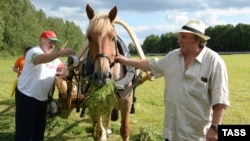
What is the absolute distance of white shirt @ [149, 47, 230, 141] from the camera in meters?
3.69

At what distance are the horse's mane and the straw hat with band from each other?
4.36 feet

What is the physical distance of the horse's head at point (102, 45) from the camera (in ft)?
15.1

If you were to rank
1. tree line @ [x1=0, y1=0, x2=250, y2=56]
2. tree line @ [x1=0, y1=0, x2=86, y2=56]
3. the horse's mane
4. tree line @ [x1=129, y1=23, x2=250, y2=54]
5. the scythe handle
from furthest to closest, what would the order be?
tree line @ [x1=129, y1=23, x2=250, y2=54]
tree line @ [x1=0, y1=0, x2=250, y2=56]
tree line @ [x1=0, y1=0, x2=86, y2=56]
the scythe handle
the horse's mane

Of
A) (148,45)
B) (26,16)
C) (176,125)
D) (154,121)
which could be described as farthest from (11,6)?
(176,125)

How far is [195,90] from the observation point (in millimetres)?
3742

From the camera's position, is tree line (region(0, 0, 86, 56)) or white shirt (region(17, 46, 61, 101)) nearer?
white shirt (region(17, 46, 61, 101))

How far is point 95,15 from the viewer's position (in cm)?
517

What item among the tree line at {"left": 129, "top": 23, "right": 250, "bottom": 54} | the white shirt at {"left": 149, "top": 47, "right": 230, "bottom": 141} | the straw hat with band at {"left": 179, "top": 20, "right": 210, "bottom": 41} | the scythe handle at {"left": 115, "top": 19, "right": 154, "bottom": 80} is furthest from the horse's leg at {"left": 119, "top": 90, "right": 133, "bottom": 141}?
the tree line at {"left": 129, "top": 23, "right": 250, "bottom": 54}

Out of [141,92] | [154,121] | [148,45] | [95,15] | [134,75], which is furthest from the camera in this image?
[148,45]

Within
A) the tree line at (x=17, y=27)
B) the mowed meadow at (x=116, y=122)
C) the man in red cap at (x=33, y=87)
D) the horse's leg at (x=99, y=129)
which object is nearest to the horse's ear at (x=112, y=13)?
the man in red cap at (x=33, y=87)

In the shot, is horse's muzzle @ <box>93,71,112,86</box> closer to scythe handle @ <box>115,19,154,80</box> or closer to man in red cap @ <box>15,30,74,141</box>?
man in red cap @ <box>15,30,74,141</box>

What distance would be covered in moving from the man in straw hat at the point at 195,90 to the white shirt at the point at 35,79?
1981 millimetres

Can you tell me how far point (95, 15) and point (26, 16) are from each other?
6731cm

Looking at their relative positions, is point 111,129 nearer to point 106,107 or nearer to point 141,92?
point 106,107
